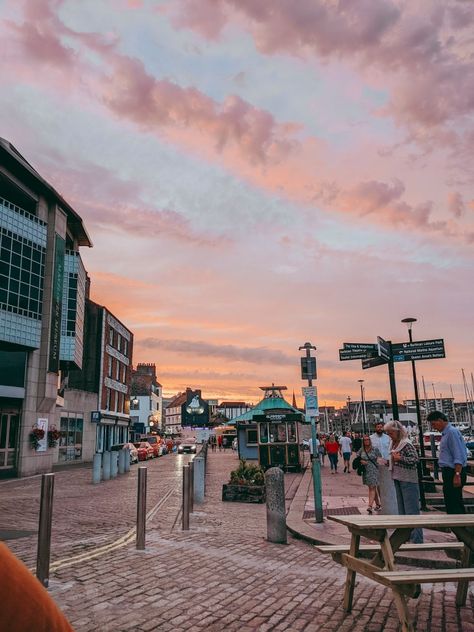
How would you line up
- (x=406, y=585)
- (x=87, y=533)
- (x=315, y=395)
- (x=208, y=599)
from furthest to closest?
(x=315, y=395)
(x=87, y=533)
(x=208, y=599)
(x=406, y=585)

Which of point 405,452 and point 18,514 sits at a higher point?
point 405,452

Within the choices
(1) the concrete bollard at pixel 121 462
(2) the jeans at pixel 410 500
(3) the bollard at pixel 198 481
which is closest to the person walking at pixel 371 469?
(2) the jeans at pixel 410 500

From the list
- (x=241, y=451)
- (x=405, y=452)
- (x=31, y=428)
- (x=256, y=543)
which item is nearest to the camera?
(x=405, y=452)

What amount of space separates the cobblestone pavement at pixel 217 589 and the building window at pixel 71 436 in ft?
90.5

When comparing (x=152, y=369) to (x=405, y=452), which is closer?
(x=405, y=452)

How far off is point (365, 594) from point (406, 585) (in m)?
1.76

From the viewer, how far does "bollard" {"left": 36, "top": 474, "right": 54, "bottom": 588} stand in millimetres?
5512

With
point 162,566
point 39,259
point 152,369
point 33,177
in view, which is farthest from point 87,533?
point 152,369

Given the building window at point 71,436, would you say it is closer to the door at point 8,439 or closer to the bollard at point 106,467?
the door at point 8,439

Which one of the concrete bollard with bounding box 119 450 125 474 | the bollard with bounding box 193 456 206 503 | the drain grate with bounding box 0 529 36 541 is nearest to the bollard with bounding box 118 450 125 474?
the concrete bollard with bounding box 119 450 125 474

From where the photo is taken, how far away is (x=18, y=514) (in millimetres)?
11406

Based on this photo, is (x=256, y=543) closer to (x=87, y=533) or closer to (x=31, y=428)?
(x=87, y=533)

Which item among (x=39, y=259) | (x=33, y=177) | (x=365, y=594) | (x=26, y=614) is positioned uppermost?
(x=33, y=177)

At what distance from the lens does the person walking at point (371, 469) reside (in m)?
10.8
